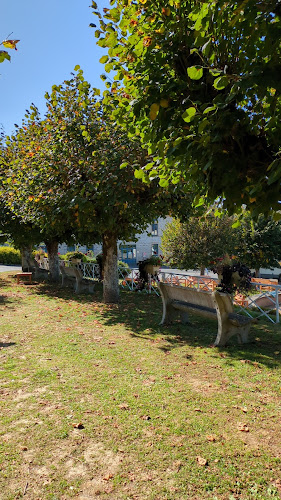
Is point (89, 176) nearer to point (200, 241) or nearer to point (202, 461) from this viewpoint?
point (202, 461)

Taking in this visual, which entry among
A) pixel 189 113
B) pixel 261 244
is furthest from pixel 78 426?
pixel 261 244

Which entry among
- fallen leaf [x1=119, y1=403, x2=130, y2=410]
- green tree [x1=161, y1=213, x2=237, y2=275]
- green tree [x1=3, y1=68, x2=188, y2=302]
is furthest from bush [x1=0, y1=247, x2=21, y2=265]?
fallen leaf [x1=119, y1=403, x2=130, y2=410]

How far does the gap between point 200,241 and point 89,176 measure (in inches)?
712

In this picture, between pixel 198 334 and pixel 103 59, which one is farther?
pixel 198 334

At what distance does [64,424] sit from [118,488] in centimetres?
106

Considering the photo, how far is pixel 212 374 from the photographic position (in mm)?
4637

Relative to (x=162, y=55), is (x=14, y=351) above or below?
below

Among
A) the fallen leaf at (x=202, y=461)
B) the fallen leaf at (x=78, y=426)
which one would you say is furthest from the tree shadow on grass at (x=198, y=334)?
the fallen leaf at (x=78, y=426)

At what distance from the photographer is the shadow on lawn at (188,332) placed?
5516 millimetres

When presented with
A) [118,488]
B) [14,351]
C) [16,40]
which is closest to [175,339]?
[14,351]

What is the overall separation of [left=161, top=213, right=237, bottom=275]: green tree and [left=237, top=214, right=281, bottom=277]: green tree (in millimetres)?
1770

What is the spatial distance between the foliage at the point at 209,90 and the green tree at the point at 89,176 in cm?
444

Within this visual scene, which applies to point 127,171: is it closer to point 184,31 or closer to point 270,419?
point 184,31

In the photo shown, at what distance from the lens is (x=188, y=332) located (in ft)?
23.2
